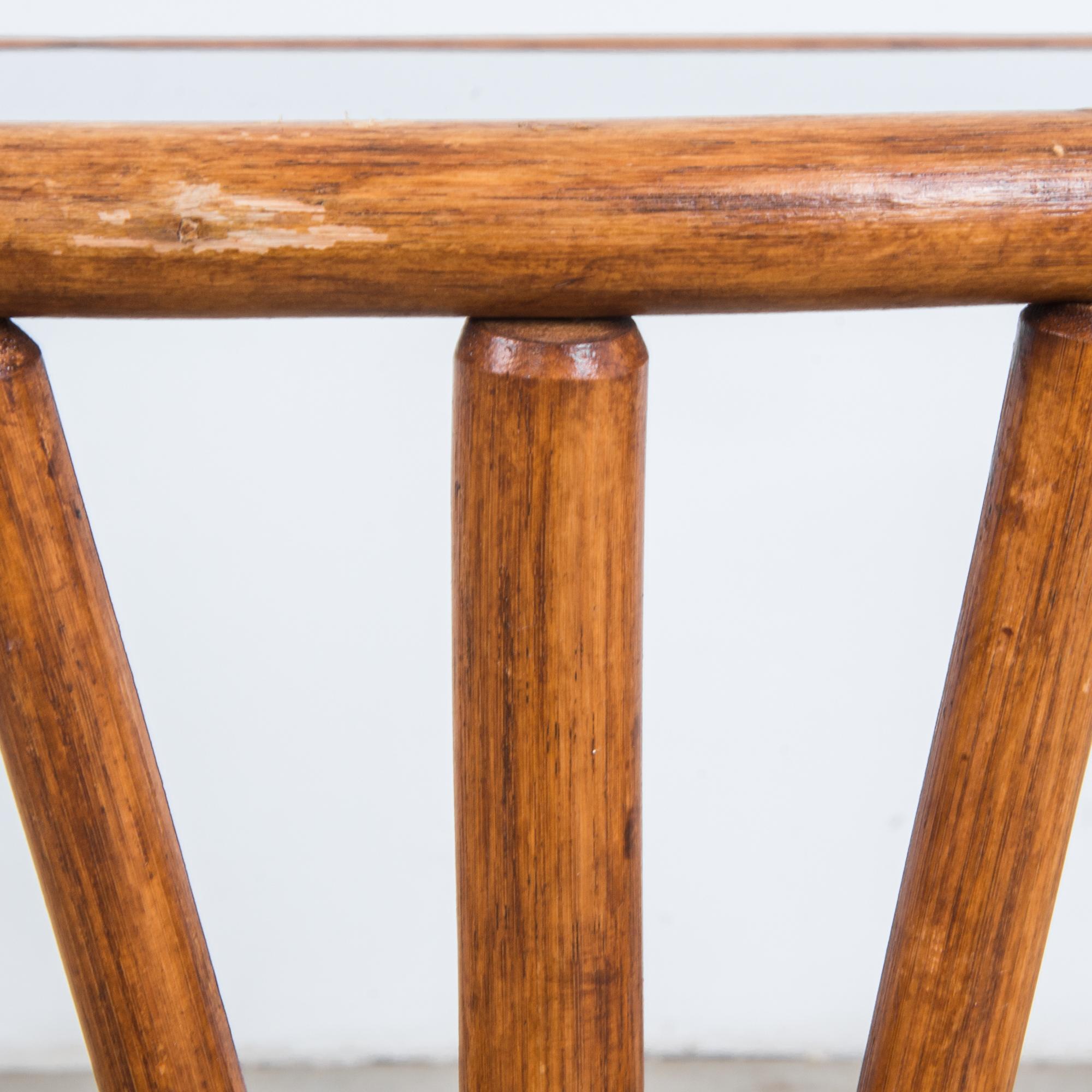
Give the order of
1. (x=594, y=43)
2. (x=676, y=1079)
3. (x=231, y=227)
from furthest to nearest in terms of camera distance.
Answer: (x=676, y=1079)
(x=594, y=43)
(x=231, y=227)

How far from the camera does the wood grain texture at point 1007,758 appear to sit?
23cm

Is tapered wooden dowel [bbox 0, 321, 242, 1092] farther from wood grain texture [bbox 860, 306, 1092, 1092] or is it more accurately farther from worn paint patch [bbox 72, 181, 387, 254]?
wood grain texture [bbox 860, 306, 1092, 1092]

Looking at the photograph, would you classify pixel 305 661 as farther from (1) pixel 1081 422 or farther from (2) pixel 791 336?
(1) pixel 1081 422

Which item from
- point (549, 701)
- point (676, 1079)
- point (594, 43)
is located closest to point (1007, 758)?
point (549, 701)

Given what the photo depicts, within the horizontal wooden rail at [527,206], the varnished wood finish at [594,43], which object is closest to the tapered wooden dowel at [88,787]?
the horizontal wooden rail at [527,206]

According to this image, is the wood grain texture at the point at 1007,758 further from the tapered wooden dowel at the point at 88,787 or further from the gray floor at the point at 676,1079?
the gray floor at the point at 676,1079

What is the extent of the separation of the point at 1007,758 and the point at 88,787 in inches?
7.6

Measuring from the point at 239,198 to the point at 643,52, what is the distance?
19 centimetres

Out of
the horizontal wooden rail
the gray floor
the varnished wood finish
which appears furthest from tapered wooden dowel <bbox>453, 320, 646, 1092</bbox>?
the gray floor

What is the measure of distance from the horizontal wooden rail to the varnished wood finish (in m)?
0.14

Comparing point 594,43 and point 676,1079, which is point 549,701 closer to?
point 594,43

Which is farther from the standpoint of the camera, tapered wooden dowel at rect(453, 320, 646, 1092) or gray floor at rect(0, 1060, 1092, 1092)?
gray floor at rect(0, 1060, 1092, 1092)

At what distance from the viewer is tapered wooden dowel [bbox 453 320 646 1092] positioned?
22 cm

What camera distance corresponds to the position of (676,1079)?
617mm
